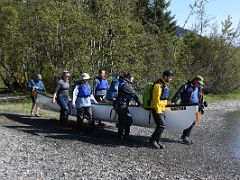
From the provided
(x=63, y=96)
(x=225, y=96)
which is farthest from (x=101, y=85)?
(x=225, y=96)

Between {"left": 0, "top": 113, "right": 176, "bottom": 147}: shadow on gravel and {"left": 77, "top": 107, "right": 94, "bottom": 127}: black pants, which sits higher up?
{"left": 77, "top": 107, "right": 94, "bottom": 127}: black pants

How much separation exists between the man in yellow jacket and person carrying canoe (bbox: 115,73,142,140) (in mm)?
898

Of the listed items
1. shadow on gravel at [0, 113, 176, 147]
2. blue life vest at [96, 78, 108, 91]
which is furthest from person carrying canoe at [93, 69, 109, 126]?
shadow on gravel at [0, 113, 176, 147]

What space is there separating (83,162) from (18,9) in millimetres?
20050

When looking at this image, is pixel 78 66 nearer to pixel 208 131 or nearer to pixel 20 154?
pixel 208 131

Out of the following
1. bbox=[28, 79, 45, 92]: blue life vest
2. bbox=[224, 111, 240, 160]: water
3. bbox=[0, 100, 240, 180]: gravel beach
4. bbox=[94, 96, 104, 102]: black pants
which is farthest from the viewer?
bbox=[28, 79, 45, 92]: blue life vest

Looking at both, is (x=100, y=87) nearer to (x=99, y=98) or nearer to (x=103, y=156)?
(x=99, y=98)

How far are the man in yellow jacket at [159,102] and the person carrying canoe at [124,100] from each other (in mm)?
898

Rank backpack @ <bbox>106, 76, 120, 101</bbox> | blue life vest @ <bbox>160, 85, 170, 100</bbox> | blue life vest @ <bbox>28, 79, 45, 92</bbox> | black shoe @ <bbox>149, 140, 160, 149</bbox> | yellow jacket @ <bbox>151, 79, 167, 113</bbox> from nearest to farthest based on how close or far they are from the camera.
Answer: yellow jacket @ <bbox>151, 79, 167, 113</bbox>
blue life vest @ <bbox>160, 85, 170, 100</bbox>
black shoe @ <bbox>149, 140, 160, 149</bbox>
backpack @ <bbox>106, 76, 120, 101</bbox>
blue life vest @ <bbox>28, 79, 45, 92</bbox>

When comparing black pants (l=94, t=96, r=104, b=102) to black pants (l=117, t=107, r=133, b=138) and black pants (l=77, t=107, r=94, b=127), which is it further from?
black pants (l=117, t=107, r=133, b=138)

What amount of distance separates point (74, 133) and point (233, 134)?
5.59m

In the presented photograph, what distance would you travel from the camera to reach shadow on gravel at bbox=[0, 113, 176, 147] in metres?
11.6

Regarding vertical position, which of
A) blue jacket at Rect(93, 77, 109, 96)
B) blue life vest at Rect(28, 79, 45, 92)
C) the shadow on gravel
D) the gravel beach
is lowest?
the shadow on gravel

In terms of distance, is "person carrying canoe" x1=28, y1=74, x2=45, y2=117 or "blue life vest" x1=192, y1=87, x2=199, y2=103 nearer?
"blue life vest" x1=192, y1=87, x2=199, y2=103
